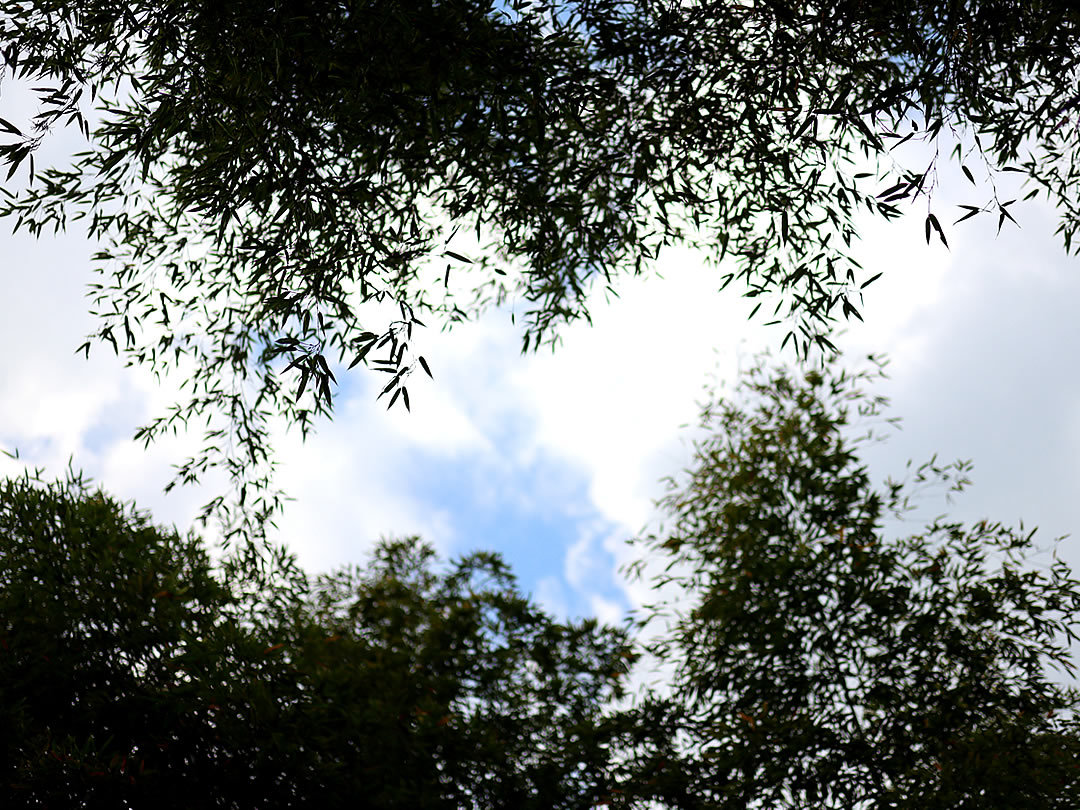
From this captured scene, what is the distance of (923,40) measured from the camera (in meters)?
4.27

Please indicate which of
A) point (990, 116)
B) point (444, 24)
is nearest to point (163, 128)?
point (444, 24)

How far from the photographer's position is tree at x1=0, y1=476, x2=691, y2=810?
21.7ft

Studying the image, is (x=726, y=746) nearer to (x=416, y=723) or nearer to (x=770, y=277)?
(x=416, y=723)

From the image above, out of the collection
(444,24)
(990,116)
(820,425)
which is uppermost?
(820,425)

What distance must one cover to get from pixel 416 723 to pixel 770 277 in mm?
5188

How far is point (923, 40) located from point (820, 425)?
4.73m

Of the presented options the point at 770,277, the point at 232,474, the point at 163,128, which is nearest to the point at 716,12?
the point at 770,277

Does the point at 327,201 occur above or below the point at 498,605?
below

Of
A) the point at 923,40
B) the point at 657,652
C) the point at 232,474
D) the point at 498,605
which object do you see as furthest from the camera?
the point at 498,605

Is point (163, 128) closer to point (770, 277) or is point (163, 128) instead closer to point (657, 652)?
point (770, 277)

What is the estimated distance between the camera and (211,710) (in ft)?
22.3

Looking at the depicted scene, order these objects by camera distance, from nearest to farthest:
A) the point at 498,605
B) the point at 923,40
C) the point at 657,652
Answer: the point at 923,40 → the point at 657,652 → the point at 498,605

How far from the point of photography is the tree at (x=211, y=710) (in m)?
6.63

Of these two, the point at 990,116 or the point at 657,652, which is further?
the point at 657,652
